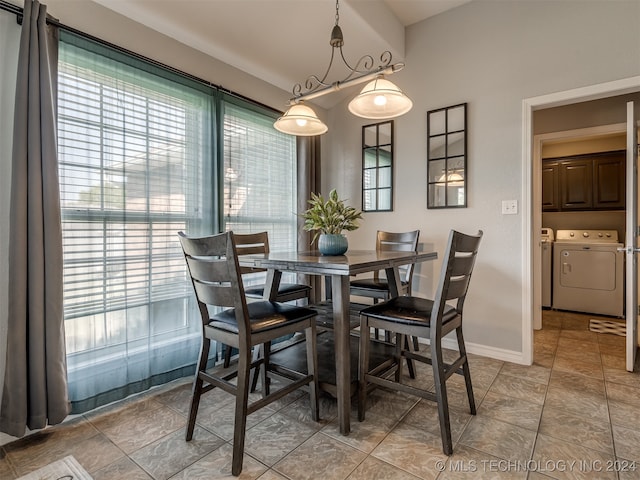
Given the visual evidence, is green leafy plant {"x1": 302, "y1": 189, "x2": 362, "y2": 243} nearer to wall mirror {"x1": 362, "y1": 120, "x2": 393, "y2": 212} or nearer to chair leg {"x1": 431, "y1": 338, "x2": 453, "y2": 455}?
chair leg {"x1": 431, "y1": 338, "x2": 453, "y2": 455}

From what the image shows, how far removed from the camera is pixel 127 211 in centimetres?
203

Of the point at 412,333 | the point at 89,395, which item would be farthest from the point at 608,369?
the point at 89,395

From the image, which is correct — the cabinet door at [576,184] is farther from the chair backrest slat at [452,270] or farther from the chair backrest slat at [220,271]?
the chair backrest slat at [220,271]

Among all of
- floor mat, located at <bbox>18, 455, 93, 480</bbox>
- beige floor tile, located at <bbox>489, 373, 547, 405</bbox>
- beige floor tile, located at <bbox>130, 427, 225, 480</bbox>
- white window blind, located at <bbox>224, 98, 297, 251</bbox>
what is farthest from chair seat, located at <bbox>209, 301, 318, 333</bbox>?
Answer: beige floor tile, located at <bbox>489, 373, 547, 405</bbox>

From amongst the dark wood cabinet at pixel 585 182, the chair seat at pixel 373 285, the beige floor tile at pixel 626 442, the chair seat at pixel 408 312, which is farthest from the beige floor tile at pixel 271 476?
the dark wood cabinet at pixel 585 182

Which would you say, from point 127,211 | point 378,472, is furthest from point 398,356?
point 127,211

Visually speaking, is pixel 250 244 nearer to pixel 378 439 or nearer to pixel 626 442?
pixel 378 439

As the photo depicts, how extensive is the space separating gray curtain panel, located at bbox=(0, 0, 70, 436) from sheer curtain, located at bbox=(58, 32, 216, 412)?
146 mm

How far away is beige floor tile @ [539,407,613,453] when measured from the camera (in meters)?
1.57

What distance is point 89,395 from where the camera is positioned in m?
1.87

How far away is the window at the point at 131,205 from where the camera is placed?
1826 millimetres

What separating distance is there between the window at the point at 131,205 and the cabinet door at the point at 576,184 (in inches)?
169

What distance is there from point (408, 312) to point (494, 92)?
2.03 metres

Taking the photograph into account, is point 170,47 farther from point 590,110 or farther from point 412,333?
point 590,110
